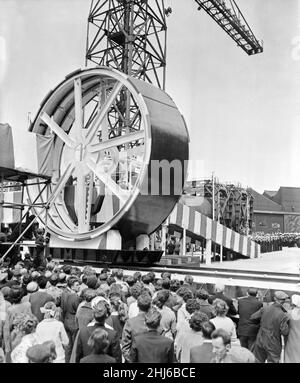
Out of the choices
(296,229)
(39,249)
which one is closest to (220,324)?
(39,249)

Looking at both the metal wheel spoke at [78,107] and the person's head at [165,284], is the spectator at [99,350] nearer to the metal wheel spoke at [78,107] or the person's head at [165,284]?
the person's head at [165,284]

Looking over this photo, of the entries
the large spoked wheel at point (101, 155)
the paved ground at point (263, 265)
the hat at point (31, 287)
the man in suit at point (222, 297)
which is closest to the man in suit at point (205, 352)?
the man in suit at point (222, 297)

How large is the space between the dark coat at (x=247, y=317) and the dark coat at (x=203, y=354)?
2.38m

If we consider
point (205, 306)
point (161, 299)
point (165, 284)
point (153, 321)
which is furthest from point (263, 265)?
point (153, 321)

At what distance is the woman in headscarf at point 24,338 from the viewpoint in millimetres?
3926

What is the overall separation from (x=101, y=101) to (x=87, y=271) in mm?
9368

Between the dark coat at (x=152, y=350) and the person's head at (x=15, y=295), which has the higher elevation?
the person's head at (x=15, y=295)

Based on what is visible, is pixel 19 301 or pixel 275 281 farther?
pixel 275 281

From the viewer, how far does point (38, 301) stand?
5922mm

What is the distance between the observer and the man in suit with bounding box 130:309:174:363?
12.8 ft

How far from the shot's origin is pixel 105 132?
16.3m

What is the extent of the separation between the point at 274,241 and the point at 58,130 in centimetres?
2725

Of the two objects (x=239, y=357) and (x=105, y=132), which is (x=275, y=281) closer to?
(x=239, y=357)

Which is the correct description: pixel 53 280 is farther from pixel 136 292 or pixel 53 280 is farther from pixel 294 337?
pixel 294 337
